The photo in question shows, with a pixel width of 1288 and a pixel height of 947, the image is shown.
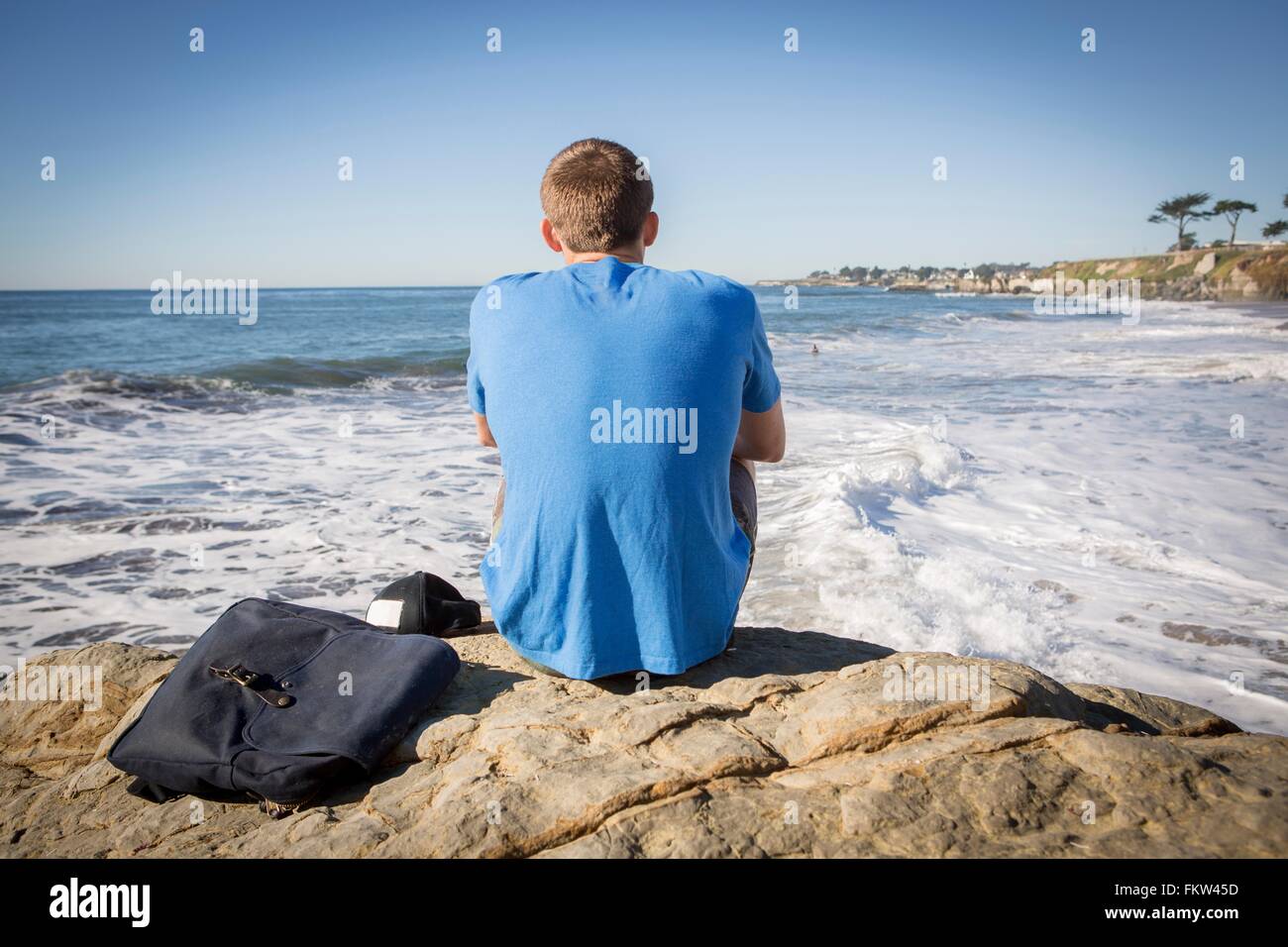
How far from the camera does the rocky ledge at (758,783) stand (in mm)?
1584

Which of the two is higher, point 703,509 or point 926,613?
point 703,509

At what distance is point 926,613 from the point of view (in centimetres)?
463

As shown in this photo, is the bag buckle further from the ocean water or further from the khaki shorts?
the ocean water

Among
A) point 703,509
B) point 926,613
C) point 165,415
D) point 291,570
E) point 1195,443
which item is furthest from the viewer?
point 165,415

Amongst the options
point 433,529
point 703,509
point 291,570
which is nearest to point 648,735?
point 703,509

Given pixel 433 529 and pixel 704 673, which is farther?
pixel 433 529

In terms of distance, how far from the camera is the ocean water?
4.42 meters

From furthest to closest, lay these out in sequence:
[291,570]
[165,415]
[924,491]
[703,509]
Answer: [165,415]
[924,491]
[291,570]
[703,509]

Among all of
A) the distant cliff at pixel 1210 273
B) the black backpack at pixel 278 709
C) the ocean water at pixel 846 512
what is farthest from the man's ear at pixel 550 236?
the distant cliff at pixel 1210 273

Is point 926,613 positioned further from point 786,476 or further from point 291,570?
point 291,570

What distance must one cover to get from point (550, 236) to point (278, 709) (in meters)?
1.62

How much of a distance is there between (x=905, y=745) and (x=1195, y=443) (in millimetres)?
9194

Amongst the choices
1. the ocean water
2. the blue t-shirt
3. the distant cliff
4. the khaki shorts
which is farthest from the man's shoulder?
the distant cliff

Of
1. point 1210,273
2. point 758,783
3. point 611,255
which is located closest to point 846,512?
point 611,255
